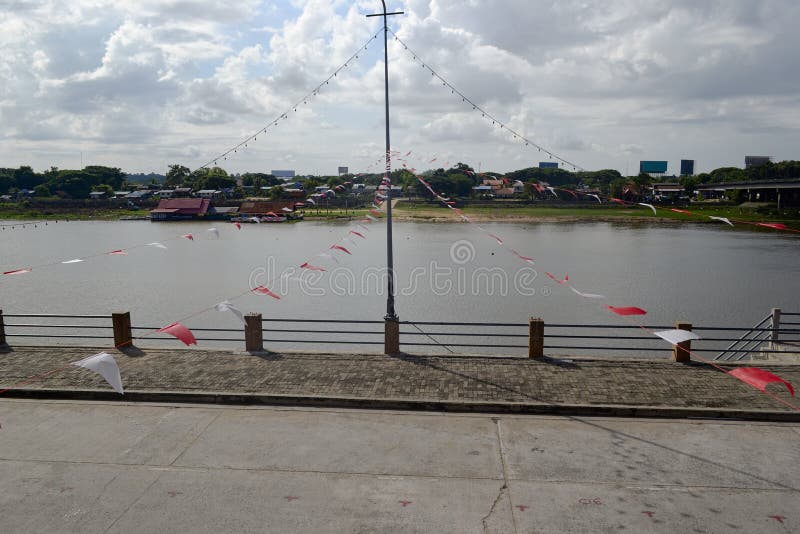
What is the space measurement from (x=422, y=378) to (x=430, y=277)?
28.3m

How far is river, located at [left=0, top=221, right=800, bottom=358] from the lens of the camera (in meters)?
29.0

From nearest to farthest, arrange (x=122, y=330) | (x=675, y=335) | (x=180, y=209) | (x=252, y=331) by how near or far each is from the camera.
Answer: (x=675, y=335), (x=252, y=331), (x=122, y=330), (x=180, y=209)

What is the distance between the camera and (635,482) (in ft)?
26.7

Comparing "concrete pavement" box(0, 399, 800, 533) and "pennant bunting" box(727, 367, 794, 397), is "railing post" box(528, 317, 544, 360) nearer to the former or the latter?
"concrete pavement" box(0, 399, 800, 533)

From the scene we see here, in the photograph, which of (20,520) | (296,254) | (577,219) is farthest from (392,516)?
(577,219)

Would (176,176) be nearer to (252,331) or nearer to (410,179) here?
(410,179)

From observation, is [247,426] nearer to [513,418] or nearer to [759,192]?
[513,418]

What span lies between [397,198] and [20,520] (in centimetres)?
12442

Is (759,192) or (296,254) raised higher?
(759,192)

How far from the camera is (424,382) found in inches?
464

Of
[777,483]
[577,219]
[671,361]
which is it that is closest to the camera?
[777,483]

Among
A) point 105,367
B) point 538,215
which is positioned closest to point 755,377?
point 105,367

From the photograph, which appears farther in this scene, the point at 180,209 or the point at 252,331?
the point at 180,209

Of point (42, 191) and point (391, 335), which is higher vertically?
point (42, 191)
